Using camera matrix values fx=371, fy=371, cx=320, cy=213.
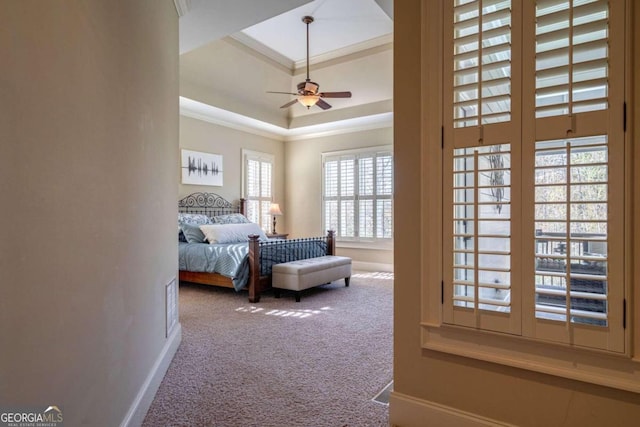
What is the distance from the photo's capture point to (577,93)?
1510mm

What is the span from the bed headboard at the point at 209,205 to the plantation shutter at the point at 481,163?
5.13m

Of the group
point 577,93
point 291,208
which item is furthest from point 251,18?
point 291,208

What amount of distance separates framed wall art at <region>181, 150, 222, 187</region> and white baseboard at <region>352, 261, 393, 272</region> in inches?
118

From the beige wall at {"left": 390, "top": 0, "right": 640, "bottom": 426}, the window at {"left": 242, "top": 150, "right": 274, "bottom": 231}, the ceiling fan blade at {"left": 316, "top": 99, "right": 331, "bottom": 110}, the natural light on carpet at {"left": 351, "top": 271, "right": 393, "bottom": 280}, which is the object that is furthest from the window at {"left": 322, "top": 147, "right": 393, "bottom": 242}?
the beige wall at {"left": 390, "top": 0, "right": 640, "bottom": 426}

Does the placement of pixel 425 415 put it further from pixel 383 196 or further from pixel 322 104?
pixel 383 196

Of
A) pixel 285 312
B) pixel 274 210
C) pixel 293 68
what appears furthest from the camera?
pixel 274 210

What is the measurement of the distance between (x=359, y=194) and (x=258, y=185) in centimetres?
206

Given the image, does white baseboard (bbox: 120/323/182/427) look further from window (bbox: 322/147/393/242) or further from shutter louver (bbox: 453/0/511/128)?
window (bbox: 322/147/393/242)

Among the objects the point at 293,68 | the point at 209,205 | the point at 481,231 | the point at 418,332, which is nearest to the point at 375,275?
the point at 209,205

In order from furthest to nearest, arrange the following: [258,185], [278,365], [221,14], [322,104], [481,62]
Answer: [258,185] → [322,104] → [221,14] → [278,365] → [481,62]

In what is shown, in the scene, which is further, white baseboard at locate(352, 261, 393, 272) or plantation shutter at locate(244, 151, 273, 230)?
plantation shutter at locate(244, 151, 273, 230)

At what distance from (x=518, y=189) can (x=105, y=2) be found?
6.35ft

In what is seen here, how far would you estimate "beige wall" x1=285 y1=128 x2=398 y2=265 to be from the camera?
7.31m

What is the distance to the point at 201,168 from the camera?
6359 mm
